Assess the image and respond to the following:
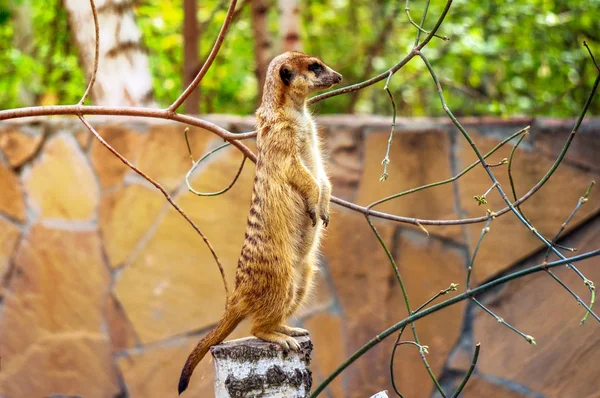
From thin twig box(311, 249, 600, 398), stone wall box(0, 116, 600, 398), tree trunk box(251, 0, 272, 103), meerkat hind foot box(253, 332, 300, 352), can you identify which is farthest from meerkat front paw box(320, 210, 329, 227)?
tree trunk box(251, 0, 272, 103)

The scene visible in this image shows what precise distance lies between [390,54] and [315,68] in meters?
4.02

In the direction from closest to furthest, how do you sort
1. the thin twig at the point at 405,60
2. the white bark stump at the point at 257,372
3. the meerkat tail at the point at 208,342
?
the thin twig at the point at 405,60 < the white bark stump at the point at 257,372 < the meerkat tail at the point at 208,342

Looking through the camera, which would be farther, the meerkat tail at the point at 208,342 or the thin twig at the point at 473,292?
the meerkat tail at the point at 208,342

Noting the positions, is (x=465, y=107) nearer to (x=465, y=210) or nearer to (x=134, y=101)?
(x=465, y=210)

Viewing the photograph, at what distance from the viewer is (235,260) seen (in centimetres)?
407

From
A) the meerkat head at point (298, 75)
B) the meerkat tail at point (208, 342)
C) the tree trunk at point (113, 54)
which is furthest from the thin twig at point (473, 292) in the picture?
the tree trunk at point (113, 54)

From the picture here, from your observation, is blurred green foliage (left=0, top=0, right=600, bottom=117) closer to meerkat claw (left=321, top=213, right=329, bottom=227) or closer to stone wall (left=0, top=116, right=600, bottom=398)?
stone wall (left=0, top=116, right=600, bottom=398)

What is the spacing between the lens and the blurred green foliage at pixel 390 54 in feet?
16.7

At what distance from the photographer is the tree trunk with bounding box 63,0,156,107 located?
13.9 feet

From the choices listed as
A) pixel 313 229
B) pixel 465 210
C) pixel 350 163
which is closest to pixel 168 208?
pixel 350 163

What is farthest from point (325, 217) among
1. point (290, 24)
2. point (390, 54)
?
point (390, 54)

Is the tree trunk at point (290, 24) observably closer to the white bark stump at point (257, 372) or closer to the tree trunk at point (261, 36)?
the tree trunk at point (261, 36)

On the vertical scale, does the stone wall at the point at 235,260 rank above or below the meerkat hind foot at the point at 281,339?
below

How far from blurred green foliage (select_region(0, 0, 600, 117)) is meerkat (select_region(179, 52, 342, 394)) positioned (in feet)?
7.49
